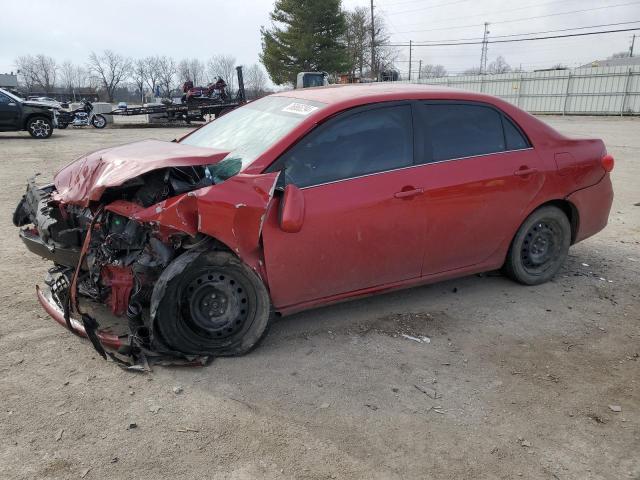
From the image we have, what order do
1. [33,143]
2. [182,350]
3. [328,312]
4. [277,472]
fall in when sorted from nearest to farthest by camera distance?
[277,472]
[182,350]
[328,312]
[33,143]

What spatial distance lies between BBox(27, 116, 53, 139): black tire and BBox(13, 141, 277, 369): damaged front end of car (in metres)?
16.2

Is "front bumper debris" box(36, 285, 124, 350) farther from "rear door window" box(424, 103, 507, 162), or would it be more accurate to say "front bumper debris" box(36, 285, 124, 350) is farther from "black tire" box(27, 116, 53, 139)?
"black tire" box(27, 116, 53, 139)

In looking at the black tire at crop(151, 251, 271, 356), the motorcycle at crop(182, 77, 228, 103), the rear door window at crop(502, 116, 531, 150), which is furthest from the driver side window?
the motorcycle at crop(182, 77, 228, 103)

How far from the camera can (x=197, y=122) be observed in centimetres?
2755

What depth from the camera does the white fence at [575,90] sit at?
95.8 ft

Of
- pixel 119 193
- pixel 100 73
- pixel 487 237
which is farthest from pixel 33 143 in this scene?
pixel 100 73

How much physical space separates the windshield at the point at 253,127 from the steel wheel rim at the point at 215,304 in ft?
2.49

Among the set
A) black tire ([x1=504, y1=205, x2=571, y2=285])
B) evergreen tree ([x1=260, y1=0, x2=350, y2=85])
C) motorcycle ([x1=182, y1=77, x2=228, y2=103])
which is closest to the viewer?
black tire ([x1=504, y1=205, x2=571, y2=285])

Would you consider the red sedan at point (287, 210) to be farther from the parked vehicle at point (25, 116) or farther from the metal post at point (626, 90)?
the metal post at point (626, 90)

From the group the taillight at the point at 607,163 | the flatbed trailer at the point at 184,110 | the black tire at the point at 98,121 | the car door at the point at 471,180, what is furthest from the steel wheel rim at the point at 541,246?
the black tire at the point at 98,121

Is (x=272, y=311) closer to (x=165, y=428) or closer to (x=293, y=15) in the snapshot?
(x=165, y=428)

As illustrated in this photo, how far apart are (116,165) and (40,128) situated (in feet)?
54.6

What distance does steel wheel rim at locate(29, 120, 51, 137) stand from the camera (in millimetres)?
17375

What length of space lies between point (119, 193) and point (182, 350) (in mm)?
1120
